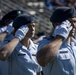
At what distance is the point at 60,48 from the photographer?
14.5 ft

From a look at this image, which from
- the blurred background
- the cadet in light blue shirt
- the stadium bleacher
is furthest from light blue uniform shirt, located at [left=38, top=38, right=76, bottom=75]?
the blurred background

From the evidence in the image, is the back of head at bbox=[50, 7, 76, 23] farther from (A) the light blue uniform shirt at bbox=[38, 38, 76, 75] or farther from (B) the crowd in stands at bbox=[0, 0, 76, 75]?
(A) the light blue uniform shirt at bbox=[38, 38, 76, 75]

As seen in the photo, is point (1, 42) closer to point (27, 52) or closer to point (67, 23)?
point (27, 52)

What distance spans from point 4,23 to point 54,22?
6.68 feet

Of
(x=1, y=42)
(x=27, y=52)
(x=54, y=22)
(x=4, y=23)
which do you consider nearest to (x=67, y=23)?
(x=54, y=22)

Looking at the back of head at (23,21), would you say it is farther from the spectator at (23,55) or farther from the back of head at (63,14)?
the back of head at (63,14)

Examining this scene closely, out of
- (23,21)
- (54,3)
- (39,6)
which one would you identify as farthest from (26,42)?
(39,6)

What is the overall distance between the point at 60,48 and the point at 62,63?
0.16m

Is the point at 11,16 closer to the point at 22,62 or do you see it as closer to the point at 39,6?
the point at 22,62

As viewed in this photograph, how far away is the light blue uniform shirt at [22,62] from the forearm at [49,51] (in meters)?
0.94

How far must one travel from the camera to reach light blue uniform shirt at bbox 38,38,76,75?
14.3ft

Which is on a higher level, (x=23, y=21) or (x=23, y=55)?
(x=23, y=21)

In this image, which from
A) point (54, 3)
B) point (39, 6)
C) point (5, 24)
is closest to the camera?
point (5, 24)

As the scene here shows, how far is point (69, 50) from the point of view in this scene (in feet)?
14.8
